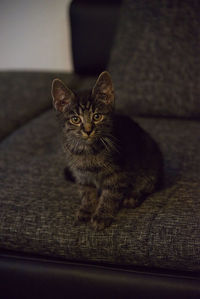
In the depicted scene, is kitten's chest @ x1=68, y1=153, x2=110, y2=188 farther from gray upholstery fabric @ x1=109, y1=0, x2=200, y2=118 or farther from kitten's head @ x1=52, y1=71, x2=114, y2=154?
gray upholstery fabric @ x1=109, y1=0, x2=200, y2=118

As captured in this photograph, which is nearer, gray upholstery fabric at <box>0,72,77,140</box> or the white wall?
gray upholstery fabric at <box>0,72,77,140</box>

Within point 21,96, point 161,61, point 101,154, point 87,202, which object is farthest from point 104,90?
point 21,96

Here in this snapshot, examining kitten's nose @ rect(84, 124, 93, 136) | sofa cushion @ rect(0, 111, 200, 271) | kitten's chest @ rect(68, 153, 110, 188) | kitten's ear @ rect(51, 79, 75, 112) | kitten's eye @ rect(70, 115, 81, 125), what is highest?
kitten's ear @ rect(51, 79, 75, 112)

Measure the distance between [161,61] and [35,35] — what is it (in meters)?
1.20

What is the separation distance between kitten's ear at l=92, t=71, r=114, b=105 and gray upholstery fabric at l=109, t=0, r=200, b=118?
2.05ft

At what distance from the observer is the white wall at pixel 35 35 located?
2.49m

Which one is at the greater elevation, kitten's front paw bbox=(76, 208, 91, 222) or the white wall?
the white wall

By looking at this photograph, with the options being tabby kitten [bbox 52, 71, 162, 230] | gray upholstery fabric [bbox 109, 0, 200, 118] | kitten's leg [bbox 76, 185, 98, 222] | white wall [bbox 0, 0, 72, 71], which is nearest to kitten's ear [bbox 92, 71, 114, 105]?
tabby kitten [bbox 52, 71, 162, 230]

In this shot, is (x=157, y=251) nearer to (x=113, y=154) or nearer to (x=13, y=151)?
(x=113, y=154)

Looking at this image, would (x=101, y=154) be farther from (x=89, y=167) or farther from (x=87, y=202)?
(x=87, y=202)

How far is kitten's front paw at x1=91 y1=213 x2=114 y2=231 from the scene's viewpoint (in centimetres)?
105

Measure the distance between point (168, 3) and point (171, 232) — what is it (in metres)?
1.12

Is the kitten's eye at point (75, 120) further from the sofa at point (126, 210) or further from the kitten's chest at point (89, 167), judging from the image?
the sofa at point (126, 210)

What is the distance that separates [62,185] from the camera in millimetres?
1271
